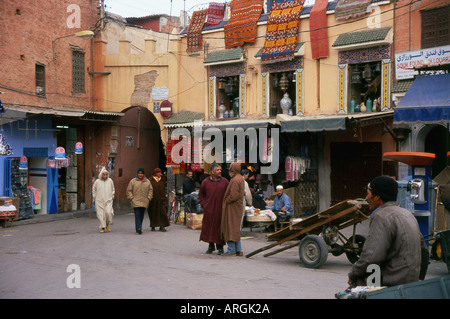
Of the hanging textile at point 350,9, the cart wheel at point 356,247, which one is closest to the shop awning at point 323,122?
the hanging textile at point 350,9

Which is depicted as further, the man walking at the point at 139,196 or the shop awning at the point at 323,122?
the shop awning at the point at 323,122

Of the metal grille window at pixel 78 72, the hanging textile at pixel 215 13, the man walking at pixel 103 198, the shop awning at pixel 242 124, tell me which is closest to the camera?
the man walking at pixel 103 198

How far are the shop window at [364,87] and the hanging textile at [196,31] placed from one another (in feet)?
19.8

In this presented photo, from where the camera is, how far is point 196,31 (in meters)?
20.0

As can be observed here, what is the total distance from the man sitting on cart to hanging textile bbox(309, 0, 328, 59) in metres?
5.58

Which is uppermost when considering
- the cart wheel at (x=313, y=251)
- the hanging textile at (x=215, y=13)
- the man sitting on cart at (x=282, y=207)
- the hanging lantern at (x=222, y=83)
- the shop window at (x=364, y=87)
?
the hanging textile at (x=215, y=13)

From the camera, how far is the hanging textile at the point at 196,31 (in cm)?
2002

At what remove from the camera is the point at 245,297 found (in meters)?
6.61

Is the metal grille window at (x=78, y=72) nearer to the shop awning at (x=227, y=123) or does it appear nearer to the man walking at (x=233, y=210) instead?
the shop awning at (x=227, y=123)

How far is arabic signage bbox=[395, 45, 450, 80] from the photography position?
46.5 feet

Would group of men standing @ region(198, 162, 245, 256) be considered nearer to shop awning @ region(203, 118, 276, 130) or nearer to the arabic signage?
shop awning @ region(203, 118, 276, 130)

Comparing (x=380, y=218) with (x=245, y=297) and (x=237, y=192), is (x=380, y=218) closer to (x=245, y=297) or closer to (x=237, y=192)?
(x=245, y=297)

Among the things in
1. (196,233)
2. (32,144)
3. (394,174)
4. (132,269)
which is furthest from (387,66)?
(32,144)

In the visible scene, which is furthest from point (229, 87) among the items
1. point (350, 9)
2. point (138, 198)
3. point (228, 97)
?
point (138, 198)
